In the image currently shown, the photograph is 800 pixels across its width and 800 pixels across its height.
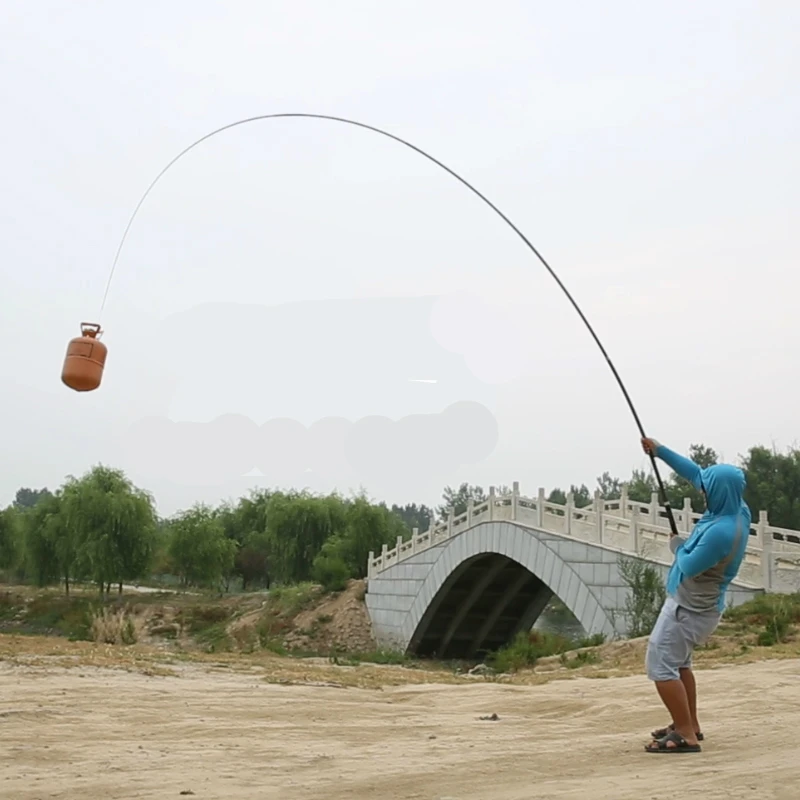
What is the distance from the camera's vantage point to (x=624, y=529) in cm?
1938

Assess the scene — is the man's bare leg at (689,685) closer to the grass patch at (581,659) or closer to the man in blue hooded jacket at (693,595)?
the man in blue hooded jacket at (693,595)

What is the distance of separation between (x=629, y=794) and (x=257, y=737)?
2.27 meters

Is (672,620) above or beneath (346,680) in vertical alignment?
above

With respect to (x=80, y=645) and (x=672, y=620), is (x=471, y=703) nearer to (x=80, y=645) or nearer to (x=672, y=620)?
(x=672, y=620)

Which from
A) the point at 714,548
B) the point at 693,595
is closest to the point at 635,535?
the point at 693,595

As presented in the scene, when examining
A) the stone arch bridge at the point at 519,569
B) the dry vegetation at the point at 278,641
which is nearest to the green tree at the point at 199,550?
the dry vegetation at the point at 278,641

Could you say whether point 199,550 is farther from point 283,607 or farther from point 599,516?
point 599,516

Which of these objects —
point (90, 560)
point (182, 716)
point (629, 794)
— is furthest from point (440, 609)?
point (629, 794)

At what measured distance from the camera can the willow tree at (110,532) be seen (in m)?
38.6

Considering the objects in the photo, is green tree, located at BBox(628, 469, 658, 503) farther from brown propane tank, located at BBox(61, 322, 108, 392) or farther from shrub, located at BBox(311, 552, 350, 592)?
brown propane tank, located at BBox(61, 322, 108, 392)

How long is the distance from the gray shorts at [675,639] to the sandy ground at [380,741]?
38 centimetres

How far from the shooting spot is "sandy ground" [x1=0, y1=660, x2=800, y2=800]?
4191 mm

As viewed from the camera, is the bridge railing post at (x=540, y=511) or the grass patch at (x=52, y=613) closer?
the bridge railing post at (x=540, y=511)

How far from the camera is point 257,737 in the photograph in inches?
219
